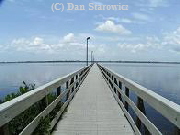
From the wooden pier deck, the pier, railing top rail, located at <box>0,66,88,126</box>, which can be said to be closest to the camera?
railing top rail, located at <box>0,66,88,126</box>

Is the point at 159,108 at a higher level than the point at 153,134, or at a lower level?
higher

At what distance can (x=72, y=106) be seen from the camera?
873 centimetres

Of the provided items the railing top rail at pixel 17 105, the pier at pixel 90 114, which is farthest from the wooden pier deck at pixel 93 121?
the railing top rail at pixel 17 105

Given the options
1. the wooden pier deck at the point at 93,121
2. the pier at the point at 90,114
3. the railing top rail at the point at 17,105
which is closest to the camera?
the railing top rail at the point at 17,105

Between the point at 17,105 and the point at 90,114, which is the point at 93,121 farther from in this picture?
the point at 17,105

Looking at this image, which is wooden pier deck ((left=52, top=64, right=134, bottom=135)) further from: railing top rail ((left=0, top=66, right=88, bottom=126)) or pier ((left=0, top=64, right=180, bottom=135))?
railing top rail ((left=0, top=66, right=88, bottom=126))

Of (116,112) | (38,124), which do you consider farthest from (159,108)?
(116,112)

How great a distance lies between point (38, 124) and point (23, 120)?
0.85ft

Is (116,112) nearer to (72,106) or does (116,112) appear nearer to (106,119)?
(106,119)

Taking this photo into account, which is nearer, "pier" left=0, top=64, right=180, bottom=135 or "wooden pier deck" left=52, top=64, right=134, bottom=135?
"pier" left=0, top=64, right=180, bottom=135

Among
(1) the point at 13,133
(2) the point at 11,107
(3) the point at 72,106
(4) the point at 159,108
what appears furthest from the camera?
(3) the point at 72,106

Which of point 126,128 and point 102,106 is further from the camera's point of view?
point 102,106

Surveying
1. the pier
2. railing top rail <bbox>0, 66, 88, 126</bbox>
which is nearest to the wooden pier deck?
the pier

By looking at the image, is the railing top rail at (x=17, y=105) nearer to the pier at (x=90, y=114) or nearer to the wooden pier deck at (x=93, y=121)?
the pier at (x=90, y=114)
